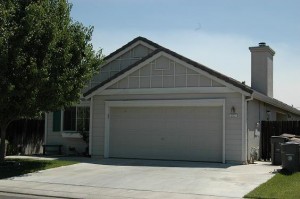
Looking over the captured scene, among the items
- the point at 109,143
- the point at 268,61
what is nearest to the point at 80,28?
the point at 109,143

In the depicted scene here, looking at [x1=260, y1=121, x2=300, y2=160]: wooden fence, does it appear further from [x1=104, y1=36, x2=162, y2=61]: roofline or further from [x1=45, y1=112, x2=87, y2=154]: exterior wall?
[x1=45, y1=112, x2=87, y2=154]: exterior wall

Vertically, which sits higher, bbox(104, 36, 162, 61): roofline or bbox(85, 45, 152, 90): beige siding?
bbox(104, 36, 162, 61): roofline

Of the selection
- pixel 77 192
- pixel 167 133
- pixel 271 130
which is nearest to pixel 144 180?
pixel 77 192

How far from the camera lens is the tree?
1523cm

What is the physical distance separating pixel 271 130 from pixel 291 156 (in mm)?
5570

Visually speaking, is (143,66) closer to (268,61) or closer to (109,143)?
(109,143)

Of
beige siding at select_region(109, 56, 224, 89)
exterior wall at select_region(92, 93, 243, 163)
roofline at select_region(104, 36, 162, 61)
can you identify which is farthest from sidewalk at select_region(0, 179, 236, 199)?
roofline at select_region(104, 36, 162, 61)

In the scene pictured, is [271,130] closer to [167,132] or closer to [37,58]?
[167,132]

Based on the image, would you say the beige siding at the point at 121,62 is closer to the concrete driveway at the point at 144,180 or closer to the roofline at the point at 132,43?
the roofline at the point at 132,43

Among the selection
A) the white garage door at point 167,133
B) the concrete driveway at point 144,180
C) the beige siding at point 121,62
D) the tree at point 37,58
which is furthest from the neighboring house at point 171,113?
the tree at point 37,58

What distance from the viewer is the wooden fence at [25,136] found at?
2255cm

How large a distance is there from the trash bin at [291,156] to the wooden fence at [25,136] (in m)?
12.9

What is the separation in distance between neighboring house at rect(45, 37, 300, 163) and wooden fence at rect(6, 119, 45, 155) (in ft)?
7.70

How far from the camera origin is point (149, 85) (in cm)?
2000
